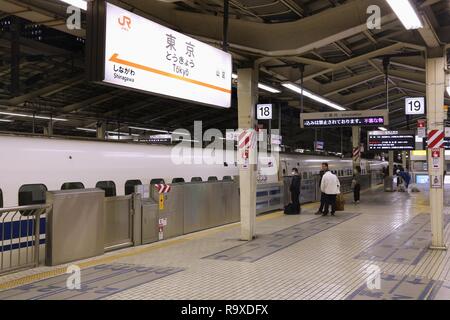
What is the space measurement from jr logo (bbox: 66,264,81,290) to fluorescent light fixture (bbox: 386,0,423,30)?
5.75 meters

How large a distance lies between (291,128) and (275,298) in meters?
23.4

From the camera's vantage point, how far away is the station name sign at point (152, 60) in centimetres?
489

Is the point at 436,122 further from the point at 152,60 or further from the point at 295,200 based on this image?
the point at 295,200

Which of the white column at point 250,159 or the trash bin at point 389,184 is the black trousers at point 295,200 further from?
the trash bin at point 389,184

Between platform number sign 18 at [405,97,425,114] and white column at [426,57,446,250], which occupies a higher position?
platform number sign 18 at [405,97,425,114]

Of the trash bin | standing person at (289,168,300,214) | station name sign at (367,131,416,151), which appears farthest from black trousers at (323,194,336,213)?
the trash bin

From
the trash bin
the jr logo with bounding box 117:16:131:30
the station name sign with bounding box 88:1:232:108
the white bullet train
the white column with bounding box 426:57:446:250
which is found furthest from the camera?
the trash bin

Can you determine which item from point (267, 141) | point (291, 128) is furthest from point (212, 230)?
point (291, 128)

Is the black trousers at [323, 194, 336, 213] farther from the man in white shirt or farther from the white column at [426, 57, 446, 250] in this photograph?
the white column at [426, 57, 446, 250]

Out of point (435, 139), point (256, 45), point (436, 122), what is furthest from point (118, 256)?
point (436, 122)

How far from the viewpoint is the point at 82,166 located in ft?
28.5

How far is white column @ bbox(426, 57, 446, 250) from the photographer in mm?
9047

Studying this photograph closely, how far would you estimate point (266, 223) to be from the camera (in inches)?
505
